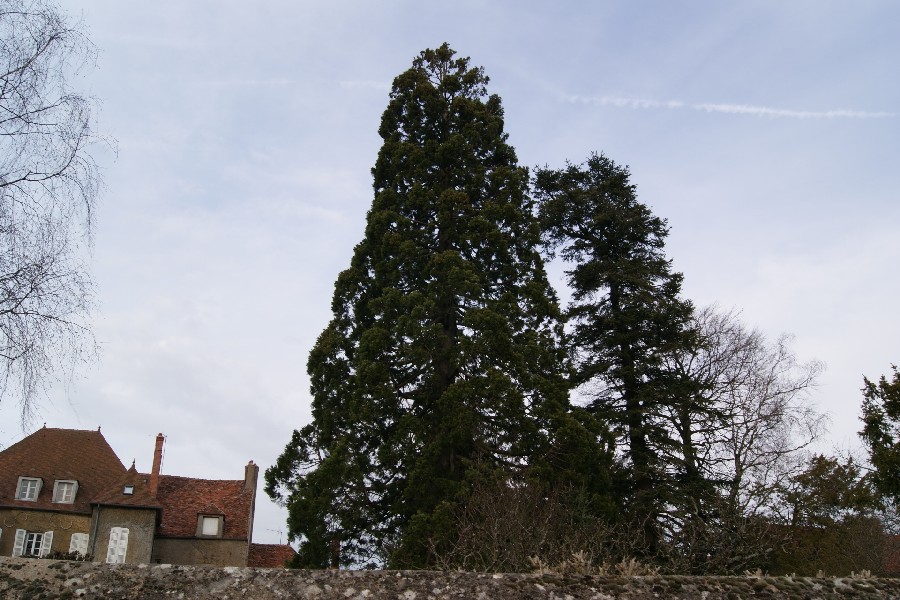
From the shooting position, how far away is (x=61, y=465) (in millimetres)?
31984

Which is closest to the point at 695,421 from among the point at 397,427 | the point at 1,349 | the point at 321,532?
the point at 397,427

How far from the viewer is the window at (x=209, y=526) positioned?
31327 mm

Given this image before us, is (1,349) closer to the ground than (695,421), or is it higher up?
closer to the ground

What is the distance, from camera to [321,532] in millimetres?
15945

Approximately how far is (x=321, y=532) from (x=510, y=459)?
4.64 metres

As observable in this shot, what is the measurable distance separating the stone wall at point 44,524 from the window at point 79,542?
0.62 feet

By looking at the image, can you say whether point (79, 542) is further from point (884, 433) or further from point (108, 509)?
point (884, 433)

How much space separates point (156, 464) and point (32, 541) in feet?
18.4

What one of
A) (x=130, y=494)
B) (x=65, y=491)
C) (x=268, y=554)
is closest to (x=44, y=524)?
(x=65, y=491)

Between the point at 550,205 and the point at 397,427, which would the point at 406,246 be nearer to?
the point at 397,427

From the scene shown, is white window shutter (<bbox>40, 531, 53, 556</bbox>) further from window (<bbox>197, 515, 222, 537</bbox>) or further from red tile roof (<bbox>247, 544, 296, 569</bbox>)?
red tile roof (<bbox>247, 544, 296, 569</bbox>)

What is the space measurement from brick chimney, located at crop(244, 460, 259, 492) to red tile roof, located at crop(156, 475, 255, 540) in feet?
0.55

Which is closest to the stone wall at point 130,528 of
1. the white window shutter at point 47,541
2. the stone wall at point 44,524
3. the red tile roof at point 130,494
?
the red tile roof at point 130,494

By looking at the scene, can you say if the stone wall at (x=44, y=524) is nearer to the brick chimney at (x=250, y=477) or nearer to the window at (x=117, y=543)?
the window at (x=117, y=543)
